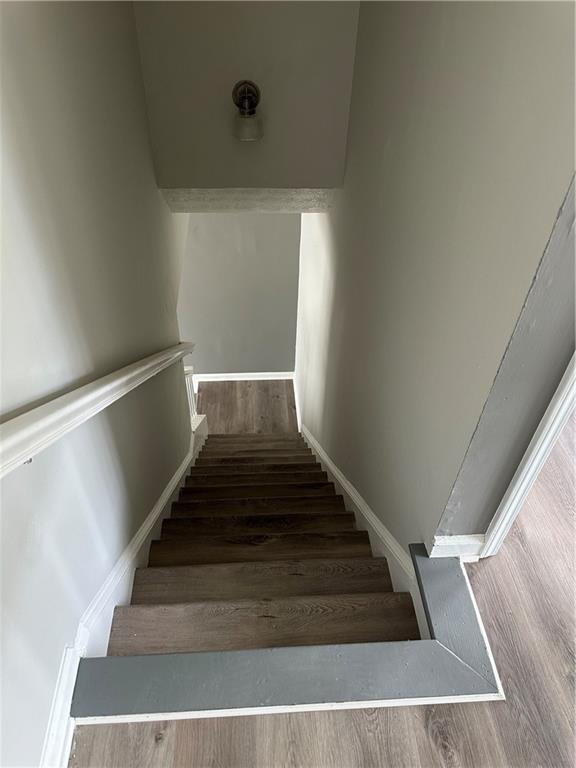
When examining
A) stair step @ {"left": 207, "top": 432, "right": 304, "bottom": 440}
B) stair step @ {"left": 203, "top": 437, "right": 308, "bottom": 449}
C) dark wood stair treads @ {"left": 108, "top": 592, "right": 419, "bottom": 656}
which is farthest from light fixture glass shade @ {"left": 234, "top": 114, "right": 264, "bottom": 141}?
stair step @ {"left": 207, "top": 432, "right": 304, "bottom": 440}

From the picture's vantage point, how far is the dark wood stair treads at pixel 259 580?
1.70m

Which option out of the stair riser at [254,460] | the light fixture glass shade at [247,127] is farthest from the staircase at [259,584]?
the light fixture glass shade at [247,127]

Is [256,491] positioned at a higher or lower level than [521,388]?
lower

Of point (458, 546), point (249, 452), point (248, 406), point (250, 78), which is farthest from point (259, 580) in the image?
point (248, 406)

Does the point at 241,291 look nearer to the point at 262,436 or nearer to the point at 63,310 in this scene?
the point at 262,436

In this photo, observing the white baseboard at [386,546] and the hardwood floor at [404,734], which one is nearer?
the hardwood floor at [404,734]

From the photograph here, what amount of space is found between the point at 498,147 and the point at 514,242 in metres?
0.19

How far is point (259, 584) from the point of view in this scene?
172 cm

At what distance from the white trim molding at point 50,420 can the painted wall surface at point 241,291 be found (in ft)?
12.1

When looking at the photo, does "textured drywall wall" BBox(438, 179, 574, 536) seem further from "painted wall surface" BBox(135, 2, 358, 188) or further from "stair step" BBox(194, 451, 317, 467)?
"stair step" BBox(194, 451, 317, 467)

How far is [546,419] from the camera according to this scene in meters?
1.07

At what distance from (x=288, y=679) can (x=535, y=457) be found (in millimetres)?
846

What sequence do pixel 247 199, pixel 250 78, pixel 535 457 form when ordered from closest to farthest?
pixel 535 457, pixel 250 78, pixel 247 199

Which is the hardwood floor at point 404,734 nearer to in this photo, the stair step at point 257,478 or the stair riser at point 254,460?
the stair step at point 257,478
